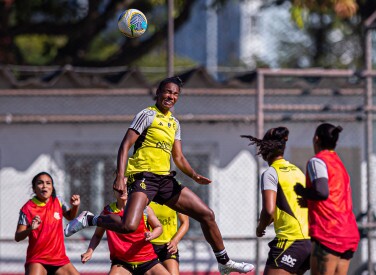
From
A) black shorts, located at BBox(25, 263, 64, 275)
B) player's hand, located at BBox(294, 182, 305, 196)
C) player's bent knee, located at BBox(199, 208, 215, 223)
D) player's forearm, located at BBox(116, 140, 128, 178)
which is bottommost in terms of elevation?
black shorts, located at BBox(25, 263, 64, 275)

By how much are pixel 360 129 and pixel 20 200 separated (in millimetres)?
5332

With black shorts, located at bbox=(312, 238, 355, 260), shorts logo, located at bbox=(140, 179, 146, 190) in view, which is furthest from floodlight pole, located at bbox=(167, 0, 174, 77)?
black shorts, located at bbox=(312, 238, 355, 260)

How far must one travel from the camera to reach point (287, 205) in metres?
9.02

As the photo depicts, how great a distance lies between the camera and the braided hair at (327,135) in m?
8.77

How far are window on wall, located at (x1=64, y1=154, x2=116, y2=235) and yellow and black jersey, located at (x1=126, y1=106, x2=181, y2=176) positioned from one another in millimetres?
5476

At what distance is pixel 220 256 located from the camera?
9344 millimetres

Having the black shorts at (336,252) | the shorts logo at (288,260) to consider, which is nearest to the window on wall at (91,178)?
the shorts logo at (288,260)

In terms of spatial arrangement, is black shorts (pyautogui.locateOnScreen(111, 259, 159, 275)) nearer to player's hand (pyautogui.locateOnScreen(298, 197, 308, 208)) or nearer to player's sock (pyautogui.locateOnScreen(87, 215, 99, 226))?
player's sock (pyautogui.locateOnScreen(87, 215, 99, 226))

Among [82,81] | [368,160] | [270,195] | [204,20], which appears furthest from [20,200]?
[204,20]

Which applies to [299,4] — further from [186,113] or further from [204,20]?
[204,20]

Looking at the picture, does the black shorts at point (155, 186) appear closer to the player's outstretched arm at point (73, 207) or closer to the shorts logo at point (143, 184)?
the shorts logo at point (143, 184)

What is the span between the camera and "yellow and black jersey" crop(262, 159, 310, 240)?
354 inches

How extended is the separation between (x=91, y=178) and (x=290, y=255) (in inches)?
241

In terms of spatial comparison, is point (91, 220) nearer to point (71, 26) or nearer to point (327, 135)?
point (327, 135)
